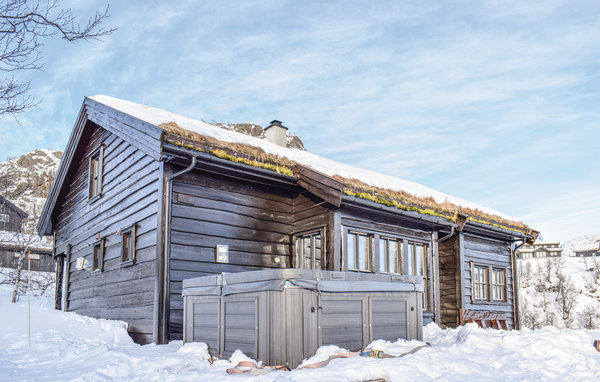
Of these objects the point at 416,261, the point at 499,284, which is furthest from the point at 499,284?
the point at 416,261

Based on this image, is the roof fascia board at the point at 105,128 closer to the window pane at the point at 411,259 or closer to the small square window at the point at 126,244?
the small square window at the point at 126,244

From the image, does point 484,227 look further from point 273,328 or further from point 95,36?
point 95,36

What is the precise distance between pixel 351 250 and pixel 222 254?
9.26ft

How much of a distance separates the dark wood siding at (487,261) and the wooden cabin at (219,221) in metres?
0.06

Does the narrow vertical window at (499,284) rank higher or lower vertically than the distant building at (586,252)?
lower

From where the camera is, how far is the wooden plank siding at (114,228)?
9797 millimetres

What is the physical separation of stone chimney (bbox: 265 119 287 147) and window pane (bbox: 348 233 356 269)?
467cm

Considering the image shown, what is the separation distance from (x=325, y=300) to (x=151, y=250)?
4.32 metres

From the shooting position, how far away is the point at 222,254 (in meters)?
9.86

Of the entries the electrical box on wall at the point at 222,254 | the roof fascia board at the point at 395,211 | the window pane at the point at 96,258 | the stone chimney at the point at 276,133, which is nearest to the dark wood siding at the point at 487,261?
the roof fascia board at the point at 395,211

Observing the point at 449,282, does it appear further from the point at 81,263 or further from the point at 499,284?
the point at 81,263

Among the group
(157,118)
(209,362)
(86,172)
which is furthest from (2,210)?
(209,362)

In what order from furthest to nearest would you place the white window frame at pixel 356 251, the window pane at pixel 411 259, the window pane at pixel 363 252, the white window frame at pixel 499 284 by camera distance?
1. the white window frame at pixel 499 284
2. the window pane at pixel 411 259
3. the window pane at pixel 363 252
4. the white window frame at pixel 356 251

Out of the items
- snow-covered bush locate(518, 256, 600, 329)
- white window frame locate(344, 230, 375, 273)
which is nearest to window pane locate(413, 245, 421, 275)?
white window frame locate(344, 230, 375, 273)
